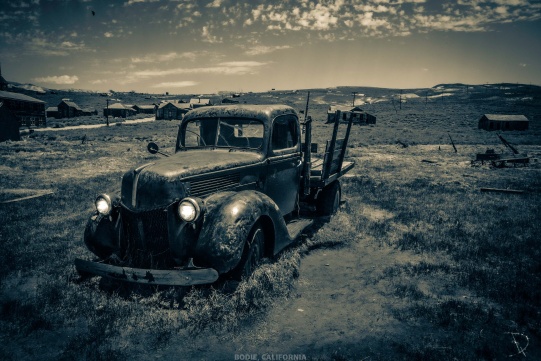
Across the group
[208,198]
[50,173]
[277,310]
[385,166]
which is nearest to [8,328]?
[208,198]

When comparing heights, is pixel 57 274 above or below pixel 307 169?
below

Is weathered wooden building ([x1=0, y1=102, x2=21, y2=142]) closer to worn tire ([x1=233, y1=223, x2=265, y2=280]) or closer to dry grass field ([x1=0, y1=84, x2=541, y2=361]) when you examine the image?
dry grass field ([x1=0, y1=84, x2=541, y2=361])

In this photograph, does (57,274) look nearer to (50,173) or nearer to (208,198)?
(208,198)

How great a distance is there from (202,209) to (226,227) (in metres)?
0.35

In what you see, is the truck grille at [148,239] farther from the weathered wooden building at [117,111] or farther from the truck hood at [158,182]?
the weathered wooden building at [117,111]

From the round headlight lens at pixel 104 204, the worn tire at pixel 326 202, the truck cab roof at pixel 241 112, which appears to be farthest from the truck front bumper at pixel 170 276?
the worn tire at pixel 326 202

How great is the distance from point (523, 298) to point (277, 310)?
2.97 meters

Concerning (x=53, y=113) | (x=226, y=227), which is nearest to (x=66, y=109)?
(x=53, y=113)

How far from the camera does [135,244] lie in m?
3.87

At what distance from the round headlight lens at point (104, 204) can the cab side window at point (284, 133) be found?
2458mm

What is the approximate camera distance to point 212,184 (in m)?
4.03

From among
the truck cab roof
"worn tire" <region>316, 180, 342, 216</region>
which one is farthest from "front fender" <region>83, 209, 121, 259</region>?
"worn tire" <region>316, 180, 342, 216</region>

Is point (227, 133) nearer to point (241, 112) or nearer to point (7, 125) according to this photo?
point (241, 112)

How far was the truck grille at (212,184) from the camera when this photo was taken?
383 cm
